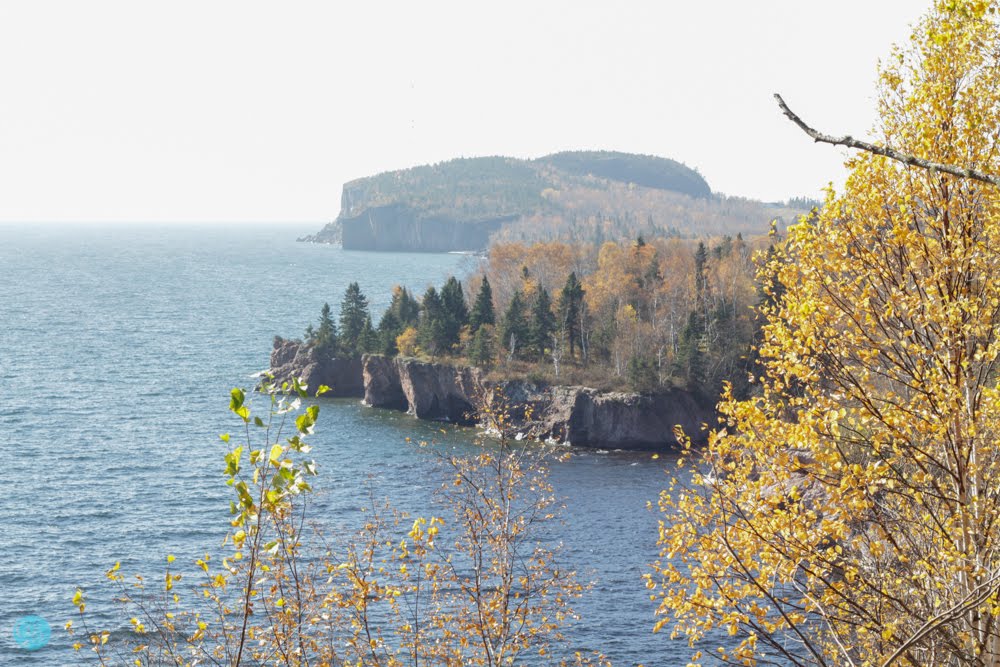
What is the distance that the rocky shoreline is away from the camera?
6538cm

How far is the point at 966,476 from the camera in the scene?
372 inches

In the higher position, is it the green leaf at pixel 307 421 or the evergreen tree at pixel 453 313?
the green leaf at pixel 307 421

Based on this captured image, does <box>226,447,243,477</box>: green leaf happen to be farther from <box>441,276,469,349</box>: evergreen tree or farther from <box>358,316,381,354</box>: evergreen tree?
<box>358,316,381,354</box>: evergreen tree

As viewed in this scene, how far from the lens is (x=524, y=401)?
2734 inches

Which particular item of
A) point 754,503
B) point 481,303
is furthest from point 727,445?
point 481,303

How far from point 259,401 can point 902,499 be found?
73911mm

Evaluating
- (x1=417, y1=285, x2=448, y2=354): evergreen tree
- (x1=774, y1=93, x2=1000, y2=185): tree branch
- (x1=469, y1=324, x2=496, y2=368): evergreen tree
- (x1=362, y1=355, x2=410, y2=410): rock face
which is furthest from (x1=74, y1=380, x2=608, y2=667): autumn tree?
(x1=362, y1=355, x2=410, y2=410): rock face

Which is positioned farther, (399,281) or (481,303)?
(399,281)

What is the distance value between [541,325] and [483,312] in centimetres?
705

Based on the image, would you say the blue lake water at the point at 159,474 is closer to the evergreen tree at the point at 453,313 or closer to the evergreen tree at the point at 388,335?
the evergreen tree at the point at 388,335

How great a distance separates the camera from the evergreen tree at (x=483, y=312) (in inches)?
3155

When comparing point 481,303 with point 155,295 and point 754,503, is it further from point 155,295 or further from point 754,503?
point 155,295

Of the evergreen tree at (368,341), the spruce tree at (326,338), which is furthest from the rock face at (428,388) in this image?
the spruce tree at (326,338)

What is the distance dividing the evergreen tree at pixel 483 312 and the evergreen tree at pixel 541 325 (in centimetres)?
446
